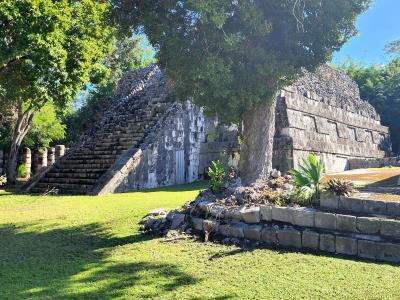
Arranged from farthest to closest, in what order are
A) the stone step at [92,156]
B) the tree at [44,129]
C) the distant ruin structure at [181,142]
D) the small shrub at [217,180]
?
1. the tree at [44,129]
2. the stone step at [92,156]
3. the distant ruin structure at [181,142]
4. the small shrub at [217,180]

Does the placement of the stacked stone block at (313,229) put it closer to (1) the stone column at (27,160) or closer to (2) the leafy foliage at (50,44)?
(2) the leafy foliage at (50,44)

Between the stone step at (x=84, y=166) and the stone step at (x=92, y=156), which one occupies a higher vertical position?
the stone step at (x=92, y=156)

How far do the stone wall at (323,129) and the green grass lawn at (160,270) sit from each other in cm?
542

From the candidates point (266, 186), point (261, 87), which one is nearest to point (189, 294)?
point (266, 186)

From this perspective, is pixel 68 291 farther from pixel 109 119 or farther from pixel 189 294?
pixel 109 119

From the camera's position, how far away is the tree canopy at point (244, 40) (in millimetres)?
7152

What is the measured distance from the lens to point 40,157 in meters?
20.4

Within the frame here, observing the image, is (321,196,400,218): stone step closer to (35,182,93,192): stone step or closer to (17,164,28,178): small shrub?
(35,182,93,192): stone step

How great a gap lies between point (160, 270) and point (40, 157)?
17.2m

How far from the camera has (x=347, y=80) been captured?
25516 millimetres

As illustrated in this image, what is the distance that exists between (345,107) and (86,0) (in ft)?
39.4

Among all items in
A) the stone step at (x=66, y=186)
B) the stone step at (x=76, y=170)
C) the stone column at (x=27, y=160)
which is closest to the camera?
the stone step at (x=66, y=186)

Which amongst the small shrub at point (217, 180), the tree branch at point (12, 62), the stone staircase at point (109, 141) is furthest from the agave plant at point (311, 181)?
the stone staircase at point (109, 141)

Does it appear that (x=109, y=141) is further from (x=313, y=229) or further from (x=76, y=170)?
(x=313, y=229)
